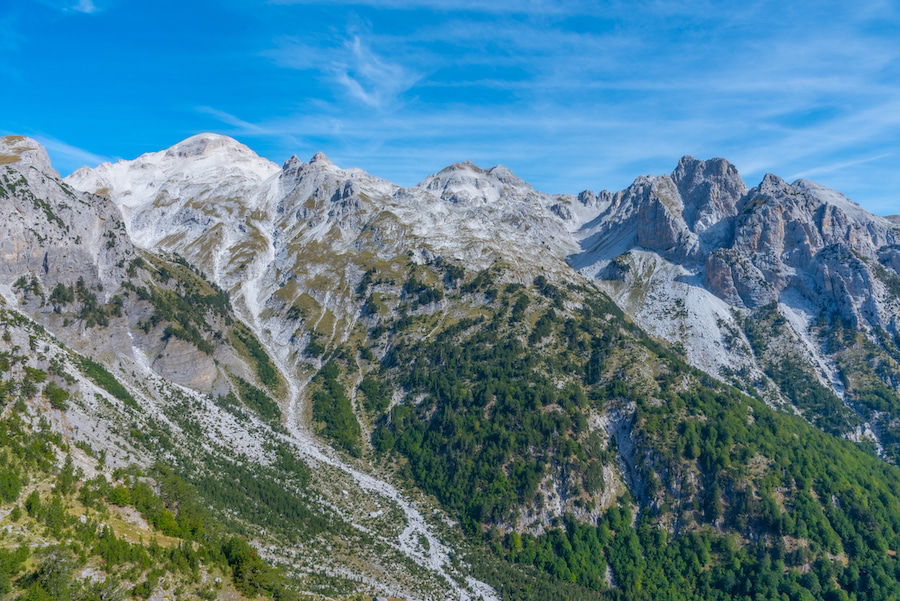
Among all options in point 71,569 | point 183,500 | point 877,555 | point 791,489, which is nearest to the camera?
point 71,569

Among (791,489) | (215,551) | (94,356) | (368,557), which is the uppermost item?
(791,489)

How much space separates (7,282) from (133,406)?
8032 cm

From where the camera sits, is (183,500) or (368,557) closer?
(183,500)

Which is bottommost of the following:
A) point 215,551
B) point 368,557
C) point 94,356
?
point 368,557

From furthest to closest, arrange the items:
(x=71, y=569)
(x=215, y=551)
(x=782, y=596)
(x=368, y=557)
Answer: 1. (x=782, y=596)
2. (x=368, y=557)
3. (x=215, y=551)
4. (x=71, y=569)

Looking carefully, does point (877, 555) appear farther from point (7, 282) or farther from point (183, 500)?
point (7, 282)

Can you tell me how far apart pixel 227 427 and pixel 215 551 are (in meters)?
127

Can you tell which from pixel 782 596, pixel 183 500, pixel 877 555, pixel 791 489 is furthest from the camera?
pixel 791 489

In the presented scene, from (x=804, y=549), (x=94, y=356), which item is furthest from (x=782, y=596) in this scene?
(x=94, y=356)

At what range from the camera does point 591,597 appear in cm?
16675

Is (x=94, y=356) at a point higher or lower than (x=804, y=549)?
lower

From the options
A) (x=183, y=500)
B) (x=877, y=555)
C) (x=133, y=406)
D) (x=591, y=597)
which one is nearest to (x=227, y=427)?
(x=133, y=406)

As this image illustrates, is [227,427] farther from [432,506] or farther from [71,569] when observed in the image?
[71,569]

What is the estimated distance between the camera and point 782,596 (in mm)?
166375
